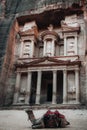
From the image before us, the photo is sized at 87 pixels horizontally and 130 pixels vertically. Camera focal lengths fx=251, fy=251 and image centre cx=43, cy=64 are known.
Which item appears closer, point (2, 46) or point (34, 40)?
point (2, 46)

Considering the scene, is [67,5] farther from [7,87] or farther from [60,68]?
[7,87]

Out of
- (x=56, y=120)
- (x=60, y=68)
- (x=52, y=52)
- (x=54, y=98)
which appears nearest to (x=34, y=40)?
(x=52, y=52)

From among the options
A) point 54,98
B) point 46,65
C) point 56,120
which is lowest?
point 56,120

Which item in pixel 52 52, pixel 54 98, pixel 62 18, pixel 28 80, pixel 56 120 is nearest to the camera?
pixel 56 120

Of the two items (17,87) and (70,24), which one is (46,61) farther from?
(70,24)

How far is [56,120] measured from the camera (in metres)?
12.5

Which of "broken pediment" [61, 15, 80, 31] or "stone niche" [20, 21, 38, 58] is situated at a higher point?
"broken pediment" [61, 15, 80, 31]

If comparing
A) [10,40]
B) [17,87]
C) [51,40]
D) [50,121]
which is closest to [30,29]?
[10,40]

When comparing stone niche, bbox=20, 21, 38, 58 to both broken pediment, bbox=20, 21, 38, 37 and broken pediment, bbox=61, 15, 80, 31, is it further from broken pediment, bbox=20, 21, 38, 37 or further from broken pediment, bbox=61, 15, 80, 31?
broken pediment, bbox=61, 15, 80, 31

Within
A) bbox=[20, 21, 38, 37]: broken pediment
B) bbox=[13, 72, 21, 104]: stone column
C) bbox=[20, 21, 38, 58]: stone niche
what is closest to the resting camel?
bbox=[13, 72, 21, 104]: stone column

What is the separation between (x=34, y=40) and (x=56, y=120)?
15550mm

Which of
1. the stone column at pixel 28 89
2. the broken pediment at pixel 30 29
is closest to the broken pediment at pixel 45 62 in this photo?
the stone column at pixel 28 89

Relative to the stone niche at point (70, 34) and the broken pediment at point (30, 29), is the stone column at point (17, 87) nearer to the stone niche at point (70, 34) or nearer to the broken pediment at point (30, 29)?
the broken pediment at point (30, 29)

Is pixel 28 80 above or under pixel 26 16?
under
